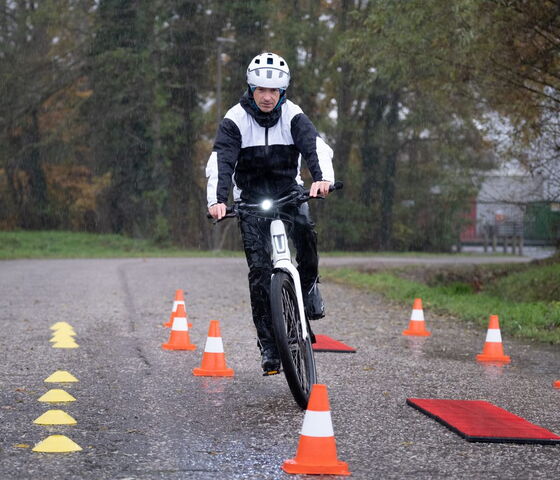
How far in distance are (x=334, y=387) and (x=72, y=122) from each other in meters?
38.2

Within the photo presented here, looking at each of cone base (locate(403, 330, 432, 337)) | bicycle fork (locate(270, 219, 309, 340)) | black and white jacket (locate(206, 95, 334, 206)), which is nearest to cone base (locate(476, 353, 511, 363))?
cone base (locate(403, 330, 432, 337))

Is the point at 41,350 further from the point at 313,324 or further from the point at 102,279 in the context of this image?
the point at 102,279

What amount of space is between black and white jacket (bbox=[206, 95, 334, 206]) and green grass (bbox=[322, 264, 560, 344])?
520cm

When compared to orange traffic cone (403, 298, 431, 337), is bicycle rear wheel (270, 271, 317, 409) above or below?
above

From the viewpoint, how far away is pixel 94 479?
442cm

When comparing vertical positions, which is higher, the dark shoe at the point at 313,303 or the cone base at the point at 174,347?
the dark shoe at the point at 313,303

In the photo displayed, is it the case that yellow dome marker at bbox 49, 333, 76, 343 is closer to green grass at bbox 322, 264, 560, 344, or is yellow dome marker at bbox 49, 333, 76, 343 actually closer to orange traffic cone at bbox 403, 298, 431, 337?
orange traffic cone at bbox 403, 298, 431, 337

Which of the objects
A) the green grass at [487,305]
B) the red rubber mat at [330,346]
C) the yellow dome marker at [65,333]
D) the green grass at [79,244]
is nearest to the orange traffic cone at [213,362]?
the red rubber mat at [330,346]

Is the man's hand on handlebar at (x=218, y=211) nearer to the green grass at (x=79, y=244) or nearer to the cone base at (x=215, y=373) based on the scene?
the cone base at (x=215, y=373)

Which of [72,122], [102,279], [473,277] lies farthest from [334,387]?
[72,122]

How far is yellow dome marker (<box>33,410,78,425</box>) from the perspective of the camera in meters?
5.58

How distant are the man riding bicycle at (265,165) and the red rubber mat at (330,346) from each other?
8.18ft

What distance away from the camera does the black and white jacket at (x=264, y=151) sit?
636cm

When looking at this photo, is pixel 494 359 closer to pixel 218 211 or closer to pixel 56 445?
pixel 218 211
